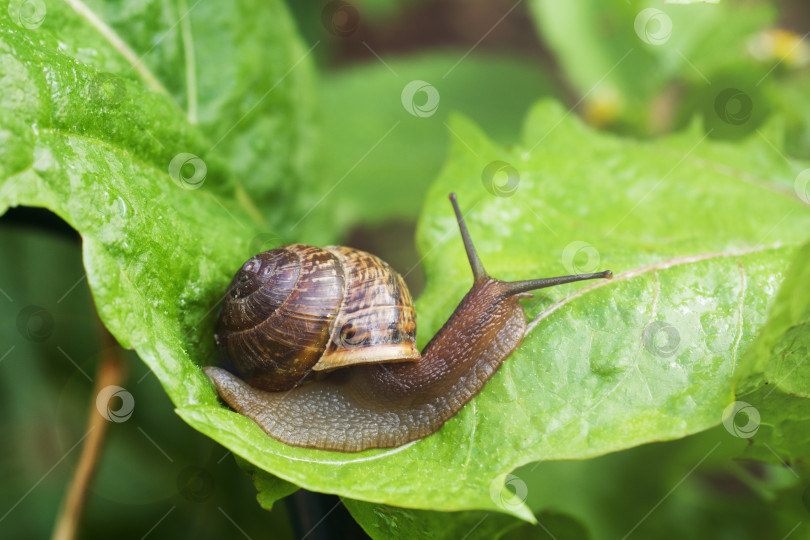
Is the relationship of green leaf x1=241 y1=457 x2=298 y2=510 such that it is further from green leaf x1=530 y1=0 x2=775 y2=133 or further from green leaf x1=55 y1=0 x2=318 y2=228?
green leaf x1=530 y1=0 x2=775 y2=133

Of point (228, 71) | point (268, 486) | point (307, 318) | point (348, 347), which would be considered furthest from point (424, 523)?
point (228, 71)

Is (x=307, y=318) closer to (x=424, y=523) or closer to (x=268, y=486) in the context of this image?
(x=268, y=486)

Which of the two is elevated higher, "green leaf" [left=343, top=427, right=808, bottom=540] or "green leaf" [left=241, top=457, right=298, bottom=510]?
"green leaf" [left=241, top=457, right=298, bottom=510]

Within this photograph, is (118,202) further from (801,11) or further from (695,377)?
(801,11)

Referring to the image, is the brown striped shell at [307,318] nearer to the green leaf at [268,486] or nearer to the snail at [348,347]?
the snail at [348,347]

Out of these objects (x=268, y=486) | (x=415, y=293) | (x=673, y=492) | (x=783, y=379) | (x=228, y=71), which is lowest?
(x=673, y=492)

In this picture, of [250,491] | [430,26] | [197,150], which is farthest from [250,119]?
[430,26]

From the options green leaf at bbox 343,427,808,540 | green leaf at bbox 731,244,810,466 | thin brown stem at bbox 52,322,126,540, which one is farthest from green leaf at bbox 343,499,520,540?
thin brown stem at bbox 52,322,126,540
